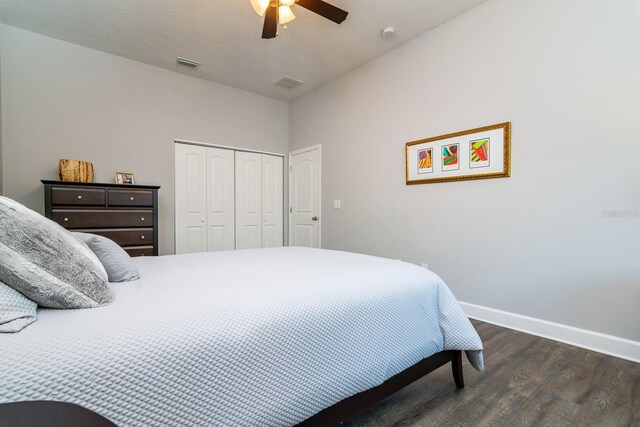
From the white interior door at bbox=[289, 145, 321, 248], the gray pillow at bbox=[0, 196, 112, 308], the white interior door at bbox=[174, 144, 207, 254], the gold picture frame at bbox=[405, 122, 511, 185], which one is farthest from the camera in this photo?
the white interior door at bbox=[289, 145, 321, 248]

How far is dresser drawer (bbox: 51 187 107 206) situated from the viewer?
282 cm

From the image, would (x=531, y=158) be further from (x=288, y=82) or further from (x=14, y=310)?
(x=288, y=82)

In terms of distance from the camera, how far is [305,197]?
480 cm

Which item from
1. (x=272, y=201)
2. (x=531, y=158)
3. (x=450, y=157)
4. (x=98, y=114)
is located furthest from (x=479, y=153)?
(x=98, y=114)

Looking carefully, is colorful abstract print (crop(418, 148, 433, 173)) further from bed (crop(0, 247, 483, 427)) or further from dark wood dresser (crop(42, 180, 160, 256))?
dark wood dresser (crop(42, 180, 160, 256))

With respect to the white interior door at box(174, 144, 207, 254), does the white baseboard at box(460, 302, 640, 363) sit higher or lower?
lower

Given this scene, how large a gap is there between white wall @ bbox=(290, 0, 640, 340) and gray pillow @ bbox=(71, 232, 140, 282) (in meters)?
2.70

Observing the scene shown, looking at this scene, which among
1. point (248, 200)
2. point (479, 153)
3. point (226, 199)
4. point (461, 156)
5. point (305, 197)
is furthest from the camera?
point (305, 197)

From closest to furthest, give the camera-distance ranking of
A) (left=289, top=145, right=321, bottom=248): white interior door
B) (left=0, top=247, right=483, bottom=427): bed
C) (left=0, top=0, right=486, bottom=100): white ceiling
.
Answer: (left=0, top=247, right=483, bottom=427): bed, (left=0, top=0, right=486, bottom=100): white ceiling, (left=289, top=145, right=321, bottom=248): white interior door

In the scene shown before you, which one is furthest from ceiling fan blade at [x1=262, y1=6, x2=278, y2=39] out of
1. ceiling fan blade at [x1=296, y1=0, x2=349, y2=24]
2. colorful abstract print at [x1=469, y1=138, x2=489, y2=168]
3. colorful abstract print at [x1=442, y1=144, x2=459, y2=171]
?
colorful abstract print at [x1=469, y1=138, x2=489, y2=168]

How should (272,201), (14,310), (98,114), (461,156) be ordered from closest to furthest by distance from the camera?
(14,310) < (461,156) < (98,114) < (272,201)

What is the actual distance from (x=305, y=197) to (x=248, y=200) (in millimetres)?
897

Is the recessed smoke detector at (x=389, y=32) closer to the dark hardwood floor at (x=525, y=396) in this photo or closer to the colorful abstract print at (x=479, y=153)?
the colorful abstract print at (x=479, y=153)

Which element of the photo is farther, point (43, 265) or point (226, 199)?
point (226, 199)
